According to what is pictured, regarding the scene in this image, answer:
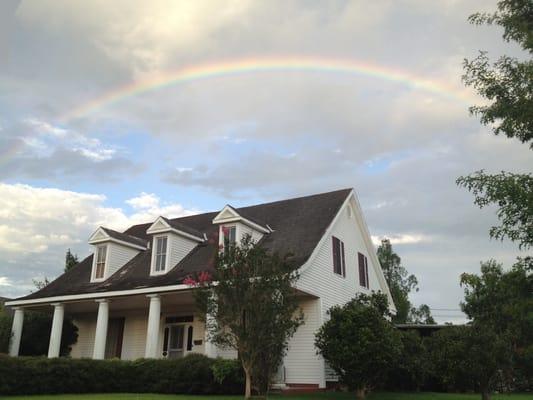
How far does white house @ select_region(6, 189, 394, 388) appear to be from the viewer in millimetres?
18438

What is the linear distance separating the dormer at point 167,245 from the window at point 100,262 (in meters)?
2.95

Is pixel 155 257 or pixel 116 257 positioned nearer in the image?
pixel 155 257

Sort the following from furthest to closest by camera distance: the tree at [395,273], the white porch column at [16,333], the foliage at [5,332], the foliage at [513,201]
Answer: the tree at [395,273] < the foliage at [5,332] < the white porch column at [16,333] < the foliage at [513,201]

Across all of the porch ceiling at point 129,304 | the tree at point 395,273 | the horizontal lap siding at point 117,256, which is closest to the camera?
the porch ceiling at point 129,304

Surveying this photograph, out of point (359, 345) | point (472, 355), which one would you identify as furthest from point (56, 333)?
point (472, 355)

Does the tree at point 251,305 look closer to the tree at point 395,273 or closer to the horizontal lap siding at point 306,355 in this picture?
the horizontal lap siding at point 306,355

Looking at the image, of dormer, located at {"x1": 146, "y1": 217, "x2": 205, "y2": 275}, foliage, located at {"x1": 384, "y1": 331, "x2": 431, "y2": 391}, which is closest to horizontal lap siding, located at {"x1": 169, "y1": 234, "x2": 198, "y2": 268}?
dormer, located at {"x1": 146, "y1": 217, "x2": 205, "y2": 275}

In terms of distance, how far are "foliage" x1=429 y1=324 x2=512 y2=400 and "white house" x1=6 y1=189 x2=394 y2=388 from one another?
14.5 ft

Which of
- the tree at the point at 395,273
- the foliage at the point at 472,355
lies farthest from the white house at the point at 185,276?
the tree at the point at 395,273

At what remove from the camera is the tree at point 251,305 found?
1058cm

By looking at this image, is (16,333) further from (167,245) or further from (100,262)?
(167,245)

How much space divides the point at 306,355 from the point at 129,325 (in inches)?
384

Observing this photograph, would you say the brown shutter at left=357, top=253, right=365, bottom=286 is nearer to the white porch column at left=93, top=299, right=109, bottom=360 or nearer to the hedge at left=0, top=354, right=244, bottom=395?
the hedge at left=0, top=354, right=244, bottom=395

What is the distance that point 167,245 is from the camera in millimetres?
21094
